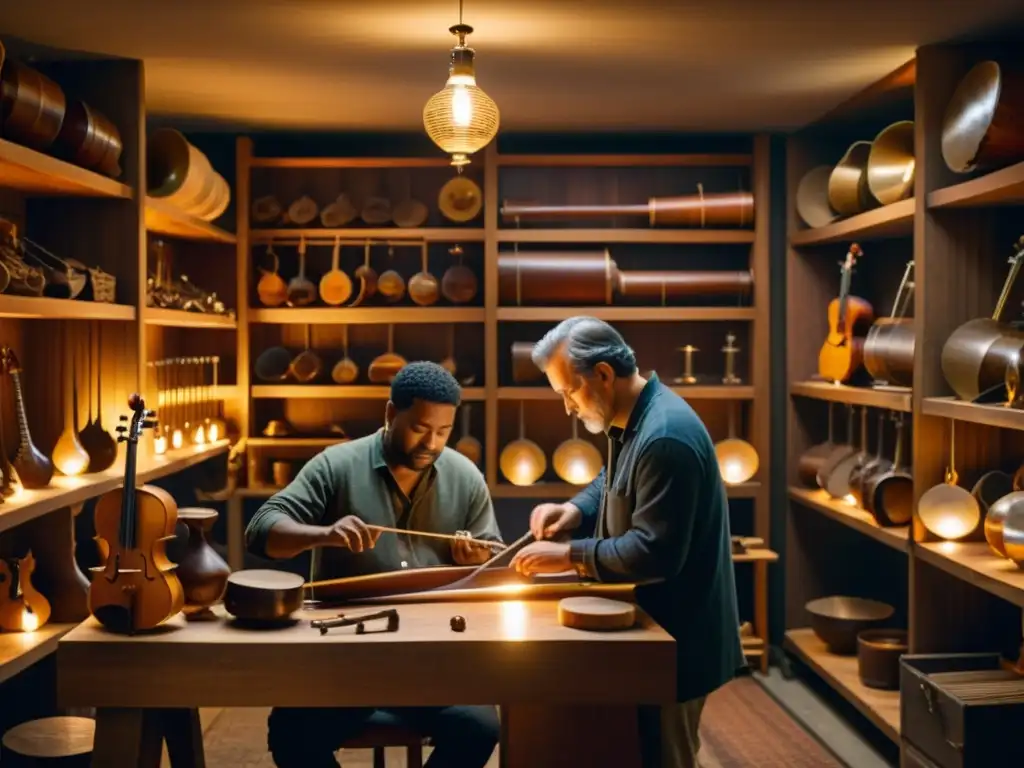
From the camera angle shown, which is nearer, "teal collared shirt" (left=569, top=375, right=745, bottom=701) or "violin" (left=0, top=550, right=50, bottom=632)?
"teal collared shirt" (left=569, top=375, right=745, bottom=701)

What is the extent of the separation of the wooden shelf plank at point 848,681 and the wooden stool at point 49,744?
8.98 feet

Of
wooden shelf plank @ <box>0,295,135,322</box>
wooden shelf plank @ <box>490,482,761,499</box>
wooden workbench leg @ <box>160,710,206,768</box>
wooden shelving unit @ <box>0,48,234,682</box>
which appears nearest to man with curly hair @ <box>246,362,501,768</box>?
wooden workbench leg @ <box>160,710,206,768</box>

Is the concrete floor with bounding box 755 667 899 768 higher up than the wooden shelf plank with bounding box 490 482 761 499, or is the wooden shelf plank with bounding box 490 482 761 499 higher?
the wooden shelf plank with bounding box 490 482 761 499

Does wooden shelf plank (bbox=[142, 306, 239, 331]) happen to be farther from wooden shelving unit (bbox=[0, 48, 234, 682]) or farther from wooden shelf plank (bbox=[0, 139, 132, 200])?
wooden shelf plank (bbox=[0, 139, 132, 200])

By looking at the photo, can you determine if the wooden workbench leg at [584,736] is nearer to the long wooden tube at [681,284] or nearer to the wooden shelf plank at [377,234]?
the long wooden tube at [681,284]

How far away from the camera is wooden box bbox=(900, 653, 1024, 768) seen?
11.3 feet

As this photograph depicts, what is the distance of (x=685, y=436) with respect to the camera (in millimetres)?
2830

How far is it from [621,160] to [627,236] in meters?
0.37

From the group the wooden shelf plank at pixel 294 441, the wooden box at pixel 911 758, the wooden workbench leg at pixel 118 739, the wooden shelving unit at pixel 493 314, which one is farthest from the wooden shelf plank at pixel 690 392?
the wooden workbench leg at pixel 118 739

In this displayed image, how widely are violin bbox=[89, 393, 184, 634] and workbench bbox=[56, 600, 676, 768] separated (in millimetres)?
51

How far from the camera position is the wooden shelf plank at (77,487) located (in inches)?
132

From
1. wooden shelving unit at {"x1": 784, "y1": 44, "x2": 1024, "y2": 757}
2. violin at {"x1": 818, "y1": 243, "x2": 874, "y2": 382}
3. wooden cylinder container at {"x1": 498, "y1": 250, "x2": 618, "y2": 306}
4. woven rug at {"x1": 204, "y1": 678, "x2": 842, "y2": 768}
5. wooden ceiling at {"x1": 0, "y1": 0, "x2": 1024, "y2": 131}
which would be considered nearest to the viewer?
wooden ceiling at {"x1": 0, "y1": 0, "x2": 1024, "y2": 131}

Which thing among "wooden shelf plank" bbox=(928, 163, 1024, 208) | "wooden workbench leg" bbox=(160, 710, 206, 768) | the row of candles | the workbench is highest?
"wooden shelf plank" bbox=(928, 163, 1024, 208)

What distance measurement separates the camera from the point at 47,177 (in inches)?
147
